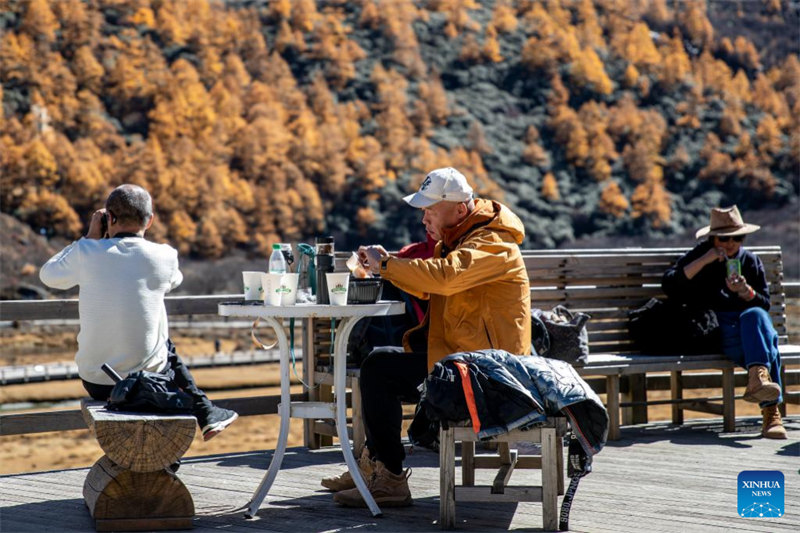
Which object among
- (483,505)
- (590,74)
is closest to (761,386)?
(483,505)

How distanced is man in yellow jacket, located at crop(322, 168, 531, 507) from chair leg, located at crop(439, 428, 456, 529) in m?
0.34

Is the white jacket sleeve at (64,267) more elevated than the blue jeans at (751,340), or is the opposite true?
the white jacket sleeve at (64,267)

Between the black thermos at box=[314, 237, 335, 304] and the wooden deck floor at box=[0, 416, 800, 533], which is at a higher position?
the black thermos at box=[314, 237, 335, 304]

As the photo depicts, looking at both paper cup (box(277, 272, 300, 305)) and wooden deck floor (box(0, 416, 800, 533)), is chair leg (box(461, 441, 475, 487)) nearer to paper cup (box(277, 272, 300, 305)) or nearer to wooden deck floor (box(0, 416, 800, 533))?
wooden deck floor (box(0, 416, 800, 533))

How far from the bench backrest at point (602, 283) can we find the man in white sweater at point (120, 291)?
2.55 m

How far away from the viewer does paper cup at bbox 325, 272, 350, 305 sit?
4.28 meters

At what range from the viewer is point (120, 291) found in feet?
14.0

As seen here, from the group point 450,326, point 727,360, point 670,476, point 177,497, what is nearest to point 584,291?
point 727,360

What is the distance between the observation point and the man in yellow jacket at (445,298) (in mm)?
4137

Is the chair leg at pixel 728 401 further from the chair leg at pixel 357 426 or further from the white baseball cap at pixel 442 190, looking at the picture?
the white baseball cap at pixel 442 190

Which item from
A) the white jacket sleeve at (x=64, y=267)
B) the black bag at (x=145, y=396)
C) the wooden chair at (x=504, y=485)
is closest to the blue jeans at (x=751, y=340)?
the wooden chair at (x=504, y=485)

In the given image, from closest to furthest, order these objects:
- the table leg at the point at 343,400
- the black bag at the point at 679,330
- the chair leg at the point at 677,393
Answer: the table leg at the point at 343,400 < the black bag at the point at 679,330 < the chair leg at the point at 677,393

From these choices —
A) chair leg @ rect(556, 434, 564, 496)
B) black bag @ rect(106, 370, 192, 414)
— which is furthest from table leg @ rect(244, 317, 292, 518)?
chair leg @ rect(556, 434, 564, 496)

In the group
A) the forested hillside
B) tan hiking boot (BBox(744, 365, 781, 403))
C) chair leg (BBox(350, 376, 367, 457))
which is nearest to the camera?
chair leg (BBox(350, 376, 367, 457))
